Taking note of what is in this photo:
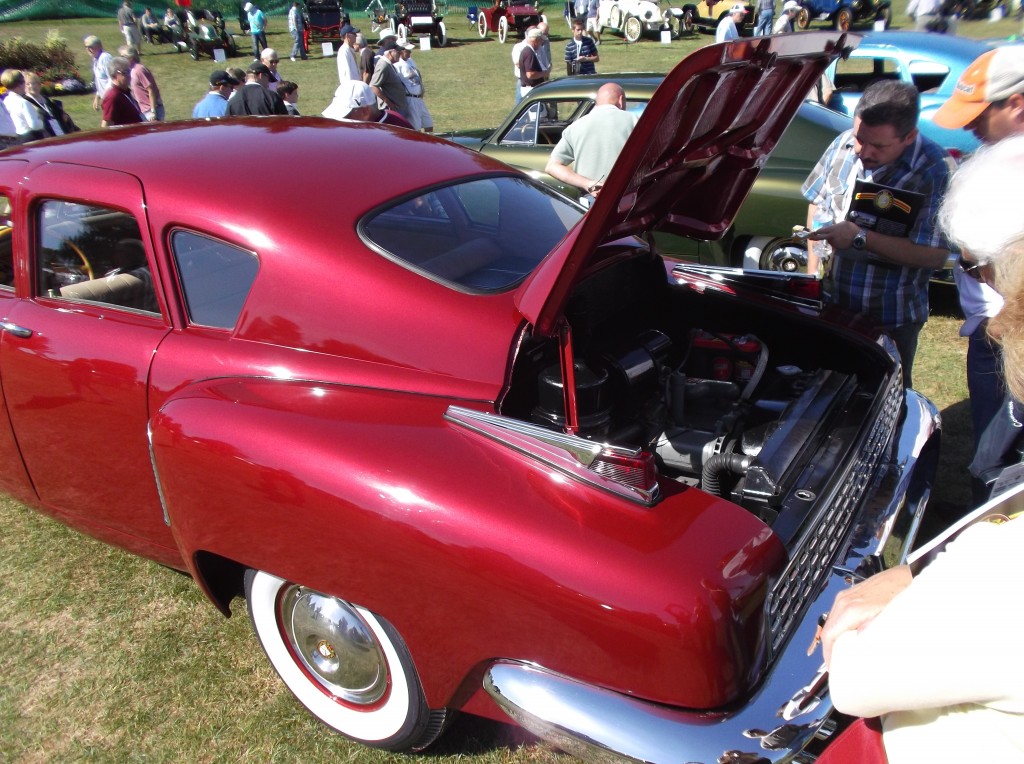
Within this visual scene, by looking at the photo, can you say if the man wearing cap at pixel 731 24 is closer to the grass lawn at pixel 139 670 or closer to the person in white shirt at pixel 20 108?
the person in white shirt at pixel 20 108

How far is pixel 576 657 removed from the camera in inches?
70.4

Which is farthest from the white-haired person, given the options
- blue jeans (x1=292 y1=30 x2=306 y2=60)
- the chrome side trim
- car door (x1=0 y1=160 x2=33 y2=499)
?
blue jeans (x1=292 y1=30 x2=306 y2=60)

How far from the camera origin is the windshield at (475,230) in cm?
247

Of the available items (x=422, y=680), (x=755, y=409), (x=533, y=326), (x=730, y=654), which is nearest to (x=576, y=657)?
(x=730, y=654)

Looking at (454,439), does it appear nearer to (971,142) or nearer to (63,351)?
(63,351)

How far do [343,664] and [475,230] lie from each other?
146 cm

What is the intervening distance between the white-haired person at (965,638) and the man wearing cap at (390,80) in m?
8.57

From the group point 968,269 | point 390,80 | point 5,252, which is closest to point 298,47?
point 390,80

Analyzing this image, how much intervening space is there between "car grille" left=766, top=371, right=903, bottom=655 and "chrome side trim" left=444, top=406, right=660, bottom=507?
0.40m

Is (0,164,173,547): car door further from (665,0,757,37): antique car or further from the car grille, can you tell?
(665,0,757,37): antique car

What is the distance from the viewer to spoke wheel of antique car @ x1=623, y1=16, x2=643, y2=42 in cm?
2334

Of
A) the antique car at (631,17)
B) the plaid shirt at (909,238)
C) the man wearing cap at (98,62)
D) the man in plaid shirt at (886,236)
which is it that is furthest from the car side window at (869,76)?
the antique car at (631,17)

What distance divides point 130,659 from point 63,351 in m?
1.08

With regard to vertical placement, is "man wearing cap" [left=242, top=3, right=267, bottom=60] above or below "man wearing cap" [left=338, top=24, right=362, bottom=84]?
below
